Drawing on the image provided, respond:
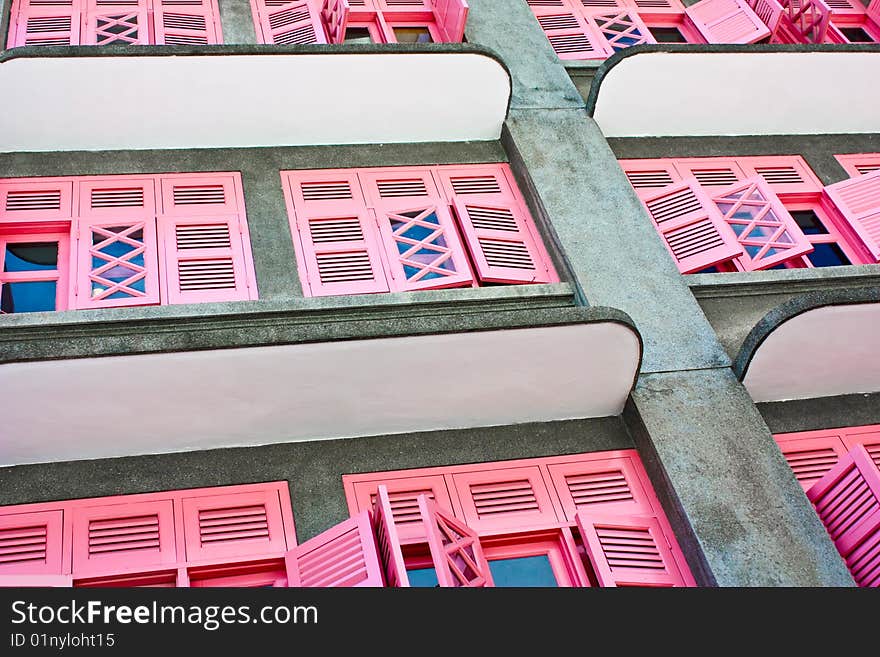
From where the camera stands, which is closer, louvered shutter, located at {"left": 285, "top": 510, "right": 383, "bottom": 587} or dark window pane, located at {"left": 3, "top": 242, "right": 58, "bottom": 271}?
louvered shutter, located at {"left": 285, "top": 510, "right": 383, "bottom": 587}

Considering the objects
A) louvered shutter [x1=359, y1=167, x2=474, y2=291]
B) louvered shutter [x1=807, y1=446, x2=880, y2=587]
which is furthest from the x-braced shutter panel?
louvered shutter [x1=807, y1=446, x2=880, y2=587]

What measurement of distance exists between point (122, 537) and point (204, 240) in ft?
8.08

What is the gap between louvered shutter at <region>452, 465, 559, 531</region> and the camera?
7.15 meters

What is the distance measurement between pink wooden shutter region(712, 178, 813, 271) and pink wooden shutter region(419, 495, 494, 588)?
3.56m

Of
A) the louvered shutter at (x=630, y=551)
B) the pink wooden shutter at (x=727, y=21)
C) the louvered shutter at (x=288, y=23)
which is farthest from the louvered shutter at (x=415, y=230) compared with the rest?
the pink wooden shutter at (x=727, y=21)

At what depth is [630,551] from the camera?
710cm

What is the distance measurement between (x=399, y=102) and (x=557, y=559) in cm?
409

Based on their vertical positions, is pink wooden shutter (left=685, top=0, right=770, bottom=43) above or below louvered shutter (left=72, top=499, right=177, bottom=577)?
above

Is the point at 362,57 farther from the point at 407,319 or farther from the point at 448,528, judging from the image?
the point at 448,528

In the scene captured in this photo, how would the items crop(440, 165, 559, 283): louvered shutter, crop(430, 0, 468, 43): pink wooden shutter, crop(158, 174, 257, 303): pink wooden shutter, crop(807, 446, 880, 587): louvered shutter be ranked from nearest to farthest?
crop(807, 446, 880, 587): louvered shutter → crop(158, 174, 257, 303): pink wooden shutter → crop(440, 165, 559, 283): louvered shutter → crop(430, 0, 468, 43): pink wooden shutter

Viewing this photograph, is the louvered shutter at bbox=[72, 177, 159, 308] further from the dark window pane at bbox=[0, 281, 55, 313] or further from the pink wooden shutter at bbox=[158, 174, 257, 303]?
the dark window pane at bbox=[0, 281, 55, 313]

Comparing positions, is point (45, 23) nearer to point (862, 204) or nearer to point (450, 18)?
point (450, 18)

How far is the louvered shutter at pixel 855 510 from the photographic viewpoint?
6.93 m

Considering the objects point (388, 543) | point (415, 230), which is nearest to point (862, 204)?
point (415, 230)
